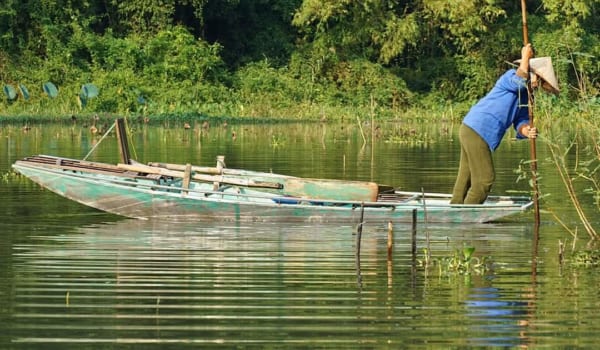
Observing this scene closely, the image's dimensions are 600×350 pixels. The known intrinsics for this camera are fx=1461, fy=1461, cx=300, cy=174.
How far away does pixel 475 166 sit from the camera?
12.8 meters

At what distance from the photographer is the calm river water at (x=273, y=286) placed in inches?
306

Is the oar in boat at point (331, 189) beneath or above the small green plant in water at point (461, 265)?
above

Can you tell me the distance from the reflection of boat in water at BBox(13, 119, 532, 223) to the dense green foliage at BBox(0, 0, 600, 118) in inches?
858

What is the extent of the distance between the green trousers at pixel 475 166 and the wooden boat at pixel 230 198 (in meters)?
0.14

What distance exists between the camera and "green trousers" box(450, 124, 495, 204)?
12805 millimetres

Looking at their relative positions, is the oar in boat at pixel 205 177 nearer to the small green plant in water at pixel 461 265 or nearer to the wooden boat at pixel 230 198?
the wooden boat at pixel 230 198

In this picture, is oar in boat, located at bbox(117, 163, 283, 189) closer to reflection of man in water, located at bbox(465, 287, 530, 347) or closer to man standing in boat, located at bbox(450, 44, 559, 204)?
man standing in boat, located at bbox(450, 44, 559, 204)

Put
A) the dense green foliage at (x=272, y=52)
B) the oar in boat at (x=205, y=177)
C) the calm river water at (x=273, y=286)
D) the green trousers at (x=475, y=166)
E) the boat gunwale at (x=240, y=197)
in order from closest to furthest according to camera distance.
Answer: the calm river water at (x=273, y=286) → the green trousers at (x=475, y=166) → the boat gunwale at (x=240, y=197) → the oar in boat at (x=205, y=177) → the dense green foliage at (x=272, y=52)

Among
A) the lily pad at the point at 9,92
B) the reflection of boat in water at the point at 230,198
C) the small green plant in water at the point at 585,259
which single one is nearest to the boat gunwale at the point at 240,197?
the reflection of boat in water at the point at 230,198

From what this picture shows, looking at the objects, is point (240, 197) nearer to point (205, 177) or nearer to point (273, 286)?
point (205, 177)

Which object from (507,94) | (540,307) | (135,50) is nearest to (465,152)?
(507,94)

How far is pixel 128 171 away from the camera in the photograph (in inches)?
545

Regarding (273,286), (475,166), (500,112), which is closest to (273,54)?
(475,166)

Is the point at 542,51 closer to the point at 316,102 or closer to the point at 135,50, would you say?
the point at 316,102
